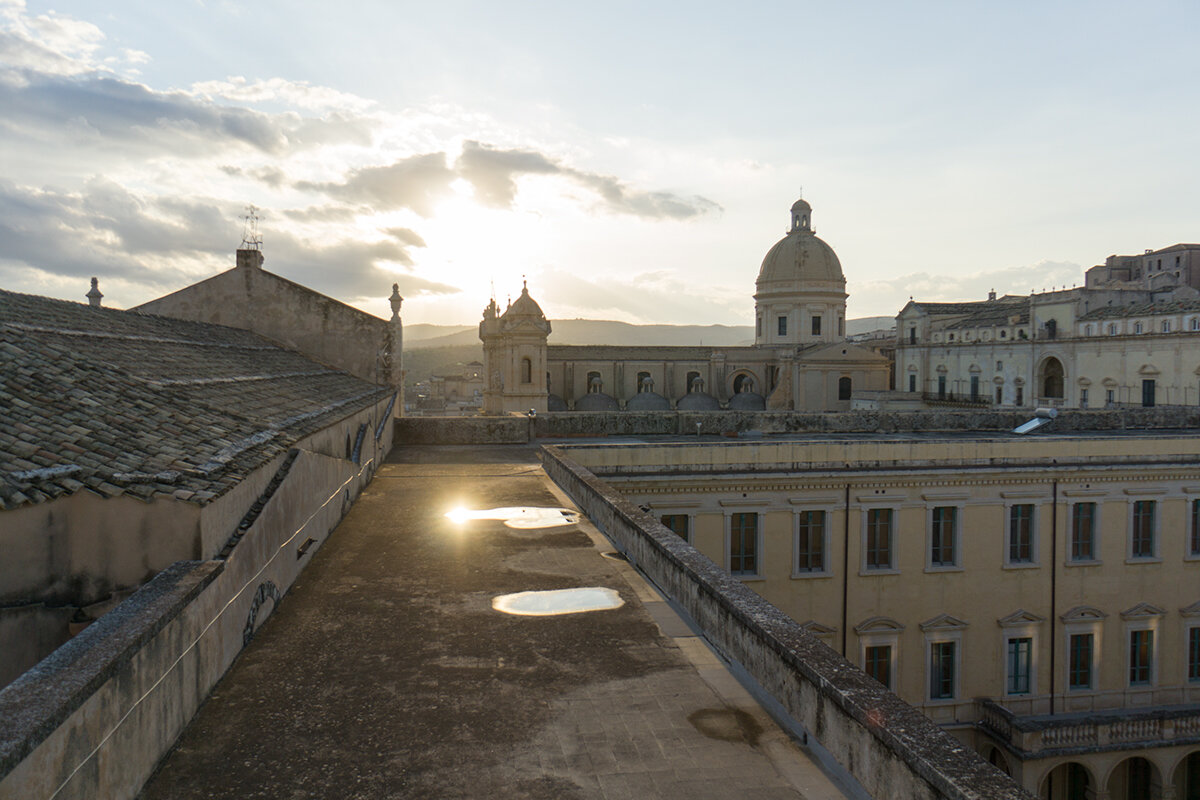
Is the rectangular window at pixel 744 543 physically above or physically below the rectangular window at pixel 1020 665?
above

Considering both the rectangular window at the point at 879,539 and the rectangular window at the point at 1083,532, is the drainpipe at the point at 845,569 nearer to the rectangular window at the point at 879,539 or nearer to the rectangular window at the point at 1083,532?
the rectangular window at the point at 879,539

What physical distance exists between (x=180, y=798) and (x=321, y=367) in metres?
18.4

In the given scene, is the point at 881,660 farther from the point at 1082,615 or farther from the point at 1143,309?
the point at 1143,309

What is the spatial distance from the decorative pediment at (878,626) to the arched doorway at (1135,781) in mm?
6629

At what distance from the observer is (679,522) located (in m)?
19.7

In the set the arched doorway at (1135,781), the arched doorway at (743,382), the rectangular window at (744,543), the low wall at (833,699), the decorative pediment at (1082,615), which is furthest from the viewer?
the arched doorway at (743,382)

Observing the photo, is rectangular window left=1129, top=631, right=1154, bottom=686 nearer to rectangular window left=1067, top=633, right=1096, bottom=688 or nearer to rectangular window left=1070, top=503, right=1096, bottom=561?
rectangular window left=1067, top=633, right=1096, bottom=688

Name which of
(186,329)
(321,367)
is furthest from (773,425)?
(186,329)

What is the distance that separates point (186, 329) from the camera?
55.9ft

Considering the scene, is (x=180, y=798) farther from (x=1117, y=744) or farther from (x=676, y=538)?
(x=1117, y=744)

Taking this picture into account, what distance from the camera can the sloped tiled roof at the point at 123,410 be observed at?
647cm

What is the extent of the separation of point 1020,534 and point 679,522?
8.92 meters

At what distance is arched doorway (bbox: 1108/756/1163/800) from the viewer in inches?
816

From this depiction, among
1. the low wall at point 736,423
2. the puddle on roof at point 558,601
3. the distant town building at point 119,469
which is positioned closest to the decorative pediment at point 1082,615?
the low wall at point 736,423
